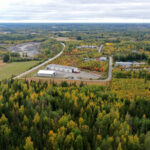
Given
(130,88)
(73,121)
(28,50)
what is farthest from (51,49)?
(73,121)

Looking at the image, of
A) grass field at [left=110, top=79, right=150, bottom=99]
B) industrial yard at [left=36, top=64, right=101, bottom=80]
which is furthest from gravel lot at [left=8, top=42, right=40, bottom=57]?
grass field at [left=110, top=79, right=150, bottom=99]

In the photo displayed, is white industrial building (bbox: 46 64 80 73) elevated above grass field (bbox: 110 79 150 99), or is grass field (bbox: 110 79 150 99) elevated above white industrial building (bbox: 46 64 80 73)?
white industrial building (bbox: 46 64 80 73)

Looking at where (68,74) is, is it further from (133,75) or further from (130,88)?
(130,88)

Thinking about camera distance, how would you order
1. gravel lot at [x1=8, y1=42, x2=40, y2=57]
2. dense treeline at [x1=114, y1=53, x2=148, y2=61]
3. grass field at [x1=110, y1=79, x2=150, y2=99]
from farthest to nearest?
gravel lot at [x1=8, y1=42, x2=40, y2=57] < dense treeline at [x1=114, y1=53, x2=148, y2=61] < grass field at [x1=110, y1=79, x2=150, y2=99]

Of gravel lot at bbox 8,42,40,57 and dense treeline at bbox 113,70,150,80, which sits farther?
gravel lot at bbox 8,42,40,57

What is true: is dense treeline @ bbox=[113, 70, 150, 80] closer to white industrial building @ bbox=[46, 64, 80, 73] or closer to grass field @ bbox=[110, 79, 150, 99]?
grass field @ bbox=[110, 79, 150, 99]

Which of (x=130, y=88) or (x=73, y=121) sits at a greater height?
(x=130, y=88)

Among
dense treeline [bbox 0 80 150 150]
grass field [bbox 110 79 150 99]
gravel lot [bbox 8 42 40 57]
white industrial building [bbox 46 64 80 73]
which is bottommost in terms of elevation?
dense treeline [bbox 0 80 150 150]

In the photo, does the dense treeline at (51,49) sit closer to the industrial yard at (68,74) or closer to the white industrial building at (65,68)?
the white industrial building at (65,68)
